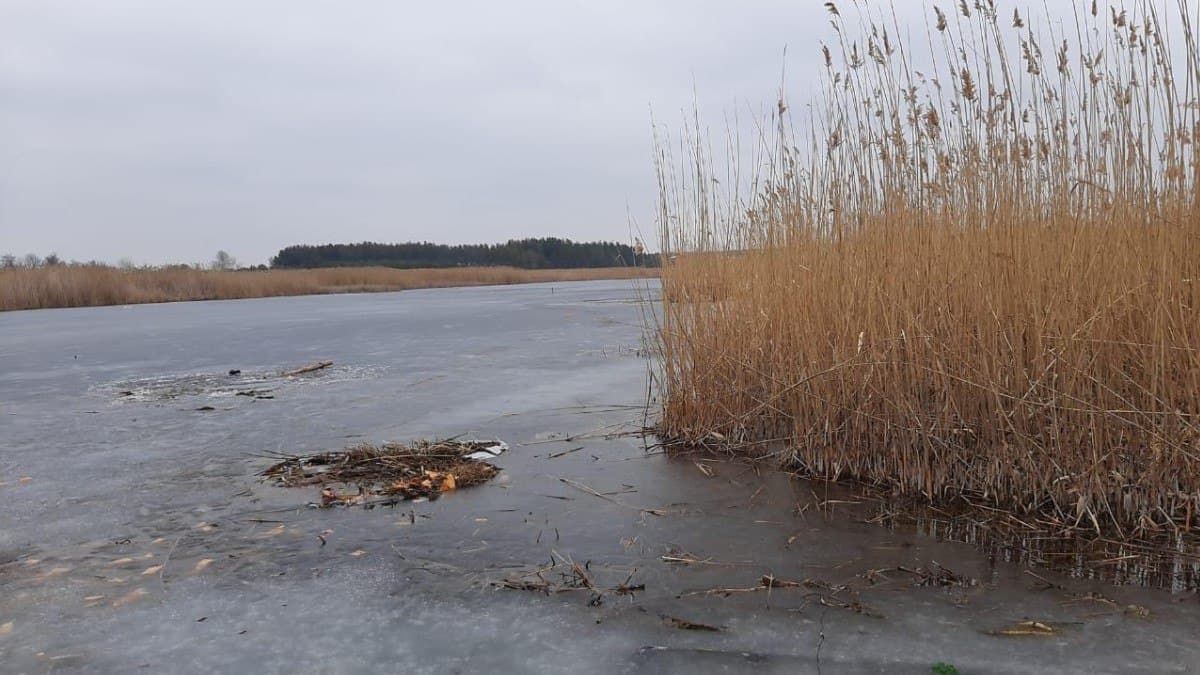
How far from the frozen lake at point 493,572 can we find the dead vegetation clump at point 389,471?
0.11m

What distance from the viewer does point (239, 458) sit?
4.28 metres

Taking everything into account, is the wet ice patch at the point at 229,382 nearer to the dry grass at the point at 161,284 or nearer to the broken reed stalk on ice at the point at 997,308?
the broken reed stalk on ice at the point at 997,308

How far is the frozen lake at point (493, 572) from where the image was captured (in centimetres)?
210

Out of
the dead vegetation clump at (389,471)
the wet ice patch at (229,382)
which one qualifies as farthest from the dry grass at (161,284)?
the dead vegetation clump at (389,471)

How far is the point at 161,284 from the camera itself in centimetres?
2370

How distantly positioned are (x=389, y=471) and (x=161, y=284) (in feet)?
75.5

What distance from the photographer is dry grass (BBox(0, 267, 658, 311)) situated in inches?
798

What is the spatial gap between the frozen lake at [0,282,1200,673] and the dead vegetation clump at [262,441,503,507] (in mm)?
115

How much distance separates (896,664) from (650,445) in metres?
2.48

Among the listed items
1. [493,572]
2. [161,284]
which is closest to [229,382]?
[493,572]

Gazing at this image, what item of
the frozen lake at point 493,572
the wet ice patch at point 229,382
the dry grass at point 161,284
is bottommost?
the frozen lake at point 493,572

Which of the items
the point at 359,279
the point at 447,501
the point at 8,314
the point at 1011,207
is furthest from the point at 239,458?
the point at 359,279

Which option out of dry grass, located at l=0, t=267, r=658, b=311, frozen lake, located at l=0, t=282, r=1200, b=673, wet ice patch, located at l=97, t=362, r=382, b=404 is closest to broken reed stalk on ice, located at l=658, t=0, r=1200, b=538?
frozen lake, located at l=0, t=282, r=1200, b=673

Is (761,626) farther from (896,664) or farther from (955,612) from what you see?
(955,612)
